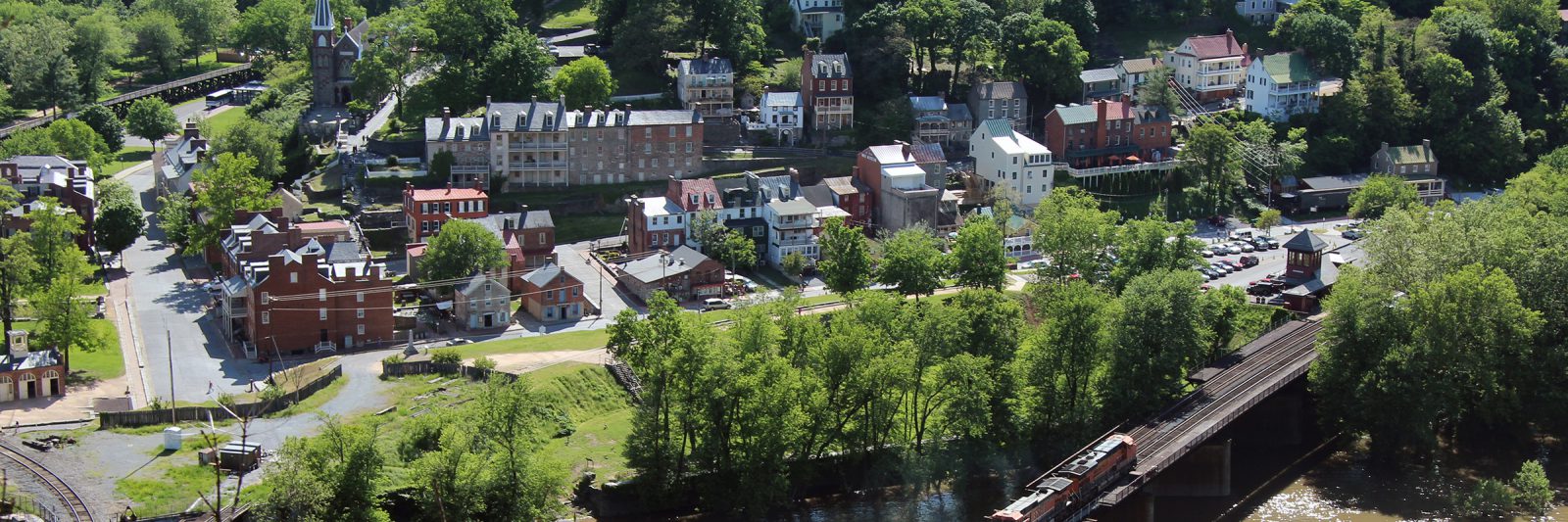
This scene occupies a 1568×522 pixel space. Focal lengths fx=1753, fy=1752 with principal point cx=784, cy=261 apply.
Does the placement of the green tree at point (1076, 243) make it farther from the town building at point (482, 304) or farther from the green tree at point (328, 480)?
the green tree at point (328, 480)

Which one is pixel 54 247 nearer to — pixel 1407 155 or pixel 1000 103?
pixel 1000 103

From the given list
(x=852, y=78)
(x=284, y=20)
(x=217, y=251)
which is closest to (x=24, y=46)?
(x=284, y=20)

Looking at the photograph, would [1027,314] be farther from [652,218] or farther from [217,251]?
[217,251]

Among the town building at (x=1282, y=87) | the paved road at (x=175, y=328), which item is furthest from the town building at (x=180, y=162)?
the town building at (x=1282, y=87)

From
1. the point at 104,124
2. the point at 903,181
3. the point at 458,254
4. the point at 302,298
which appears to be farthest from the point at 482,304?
the point at 104,124

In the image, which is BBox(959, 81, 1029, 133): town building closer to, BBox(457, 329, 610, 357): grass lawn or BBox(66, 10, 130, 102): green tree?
BBox(457, 329, 610, 357): grass lawn
